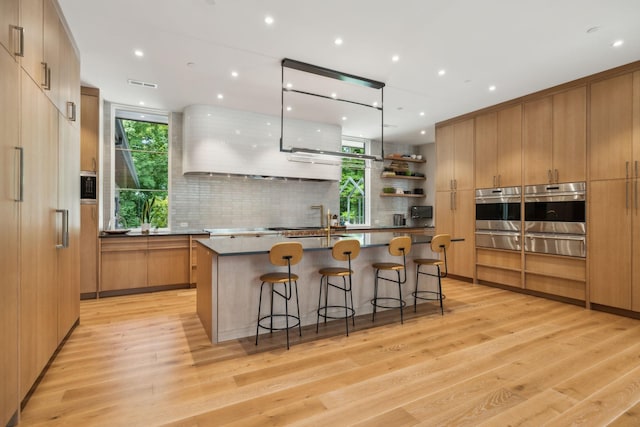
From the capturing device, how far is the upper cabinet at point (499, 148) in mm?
4957

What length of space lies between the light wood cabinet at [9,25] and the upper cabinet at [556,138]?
5.65 m

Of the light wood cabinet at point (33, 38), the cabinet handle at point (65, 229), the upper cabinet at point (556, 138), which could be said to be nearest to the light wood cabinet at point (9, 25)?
the light wood cabinet at point (33, 38)

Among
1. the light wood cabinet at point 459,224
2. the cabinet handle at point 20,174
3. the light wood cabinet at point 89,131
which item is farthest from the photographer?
the light wood cabinet at point 459,224

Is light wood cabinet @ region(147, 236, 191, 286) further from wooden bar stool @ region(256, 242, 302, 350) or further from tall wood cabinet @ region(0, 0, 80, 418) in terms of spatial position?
wooden bar stool @ region(256, 242, 302, 350)

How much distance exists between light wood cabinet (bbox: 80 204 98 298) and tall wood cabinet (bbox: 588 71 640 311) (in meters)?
6.63

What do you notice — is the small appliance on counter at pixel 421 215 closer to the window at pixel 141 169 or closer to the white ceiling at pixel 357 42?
the white ceiling at pixel 357 42

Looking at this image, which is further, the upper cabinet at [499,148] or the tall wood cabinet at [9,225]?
the upper cabinet at [499,148]

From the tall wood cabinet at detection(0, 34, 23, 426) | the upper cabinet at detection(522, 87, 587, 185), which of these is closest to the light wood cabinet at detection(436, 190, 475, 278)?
the upper cabinet at detection(522, 87, 587, 185)

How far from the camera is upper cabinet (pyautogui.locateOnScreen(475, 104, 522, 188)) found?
496 centimetres

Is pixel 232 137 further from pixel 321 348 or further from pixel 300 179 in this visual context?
pixel 321 348

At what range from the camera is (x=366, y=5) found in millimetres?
2738

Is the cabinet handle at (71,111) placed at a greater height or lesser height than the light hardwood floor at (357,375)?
greater

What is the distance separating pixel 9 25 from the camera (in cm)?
175

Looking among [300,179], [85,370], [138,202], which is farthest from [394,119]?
[85,370]
